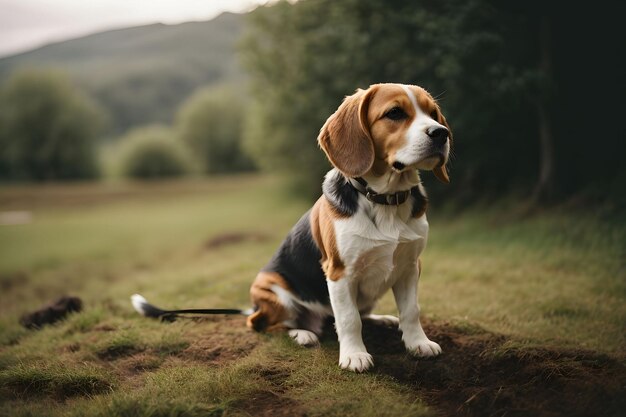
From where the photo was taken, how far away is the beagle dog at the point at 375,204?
348 cm

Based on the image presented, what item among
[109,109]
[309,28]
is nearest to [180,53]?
[109,109]

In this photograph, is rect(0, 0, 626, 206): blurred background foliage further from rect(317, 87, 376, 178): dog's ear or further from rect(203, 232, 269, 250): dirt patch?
rect(317, 87, 376, 178): dog's ear

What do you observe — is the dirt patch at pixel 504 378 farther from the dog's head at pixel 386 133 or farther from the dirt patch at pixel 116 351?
the dirt patch at pixel 116 351

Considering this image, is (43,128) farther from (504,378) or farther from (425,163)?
(504,378)

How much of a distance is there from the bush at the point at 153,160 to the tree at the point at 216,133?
2.00 m

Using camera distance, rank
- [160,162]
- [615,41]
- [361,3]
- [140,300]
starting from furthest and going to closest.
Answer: [160,162], [361,3], [615,41], [140,300]

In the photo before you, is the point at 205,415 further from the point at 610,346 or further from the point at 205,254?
the point at 205,254

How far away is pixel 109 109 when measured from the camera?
80.4 m

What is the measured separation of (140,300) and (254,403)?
8.40 feet

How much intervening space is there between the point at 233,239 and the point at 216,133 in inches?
1700

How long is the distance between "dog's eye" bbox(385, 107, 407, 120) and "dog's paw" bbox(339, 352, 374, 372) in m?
1.80

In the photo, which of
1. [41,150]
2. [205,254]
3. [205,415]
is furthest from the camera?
[41,150]

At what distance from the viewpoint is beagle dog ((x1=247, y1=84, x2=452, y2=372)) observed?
11.4 feet

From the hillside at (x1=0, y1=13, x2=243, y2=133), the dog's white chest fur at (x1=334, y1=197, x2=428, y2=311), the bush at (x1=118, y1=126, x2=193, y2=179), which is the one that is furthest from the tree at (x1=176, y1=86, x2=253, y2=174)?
the dog's white chest fur at (x1=334, y1=197, x2=428, y2=311)
